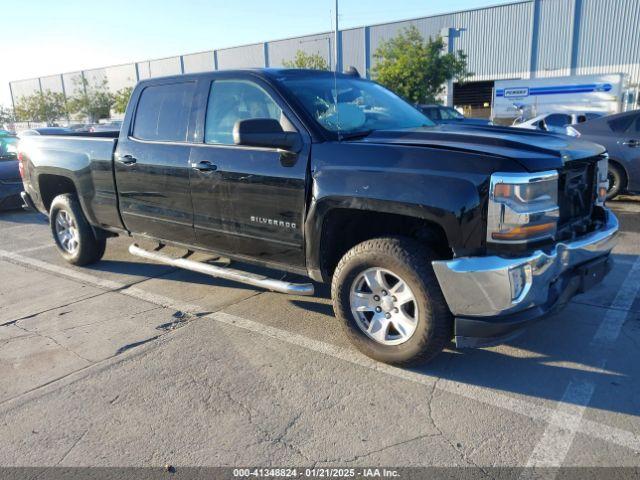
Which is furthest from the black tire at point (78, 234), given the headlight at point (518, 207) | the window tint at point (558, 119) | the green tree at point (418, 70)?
the green tree at point (418, 70)

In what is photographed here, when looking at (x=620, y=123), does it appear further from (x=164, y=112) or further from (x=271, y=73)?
(x=164, y=112)

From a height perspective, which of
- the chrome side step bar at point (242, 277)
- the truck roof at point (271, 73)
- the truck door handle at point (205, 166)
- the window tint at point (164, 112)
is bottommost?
the chrome side step bar at point (242, 277)

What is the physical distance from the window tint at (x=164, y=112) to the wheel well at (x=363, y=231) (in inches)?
65.8

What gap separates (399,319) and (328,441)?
948 mm

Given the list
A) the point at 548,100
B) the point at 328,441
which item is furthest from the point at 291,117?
the point at 548,100

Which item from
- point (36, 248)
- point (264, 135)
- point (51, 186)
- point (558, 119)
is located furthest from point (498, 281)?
point (558, 119)

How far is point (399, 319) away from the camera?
327 centimetres

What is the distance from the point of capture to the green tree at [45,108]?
56156mm

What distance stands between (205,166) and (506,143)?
2238 mm

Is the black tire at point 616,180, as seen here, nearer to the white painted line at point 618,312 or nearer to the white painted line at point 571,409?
the white painted line at point 618,312

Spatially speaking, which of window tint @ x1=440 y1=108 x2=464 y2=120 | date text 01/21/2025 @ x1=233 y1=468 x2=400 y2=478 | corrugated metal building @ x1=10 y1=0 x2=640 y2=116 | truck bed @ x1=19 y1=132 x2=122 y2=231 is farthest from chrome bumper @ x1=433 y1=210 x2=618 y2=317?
corrugated metal building @ x1=10 y1=0 x2=640 y2=116

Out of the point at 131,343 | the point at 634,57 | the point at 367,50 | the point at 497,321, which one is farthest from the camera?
the point at 367,50

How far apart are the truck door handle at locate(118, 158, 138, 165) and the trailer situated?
22.7 meters

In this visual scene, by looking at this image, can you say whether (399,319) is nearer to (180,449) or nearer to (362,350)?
(362,350)
